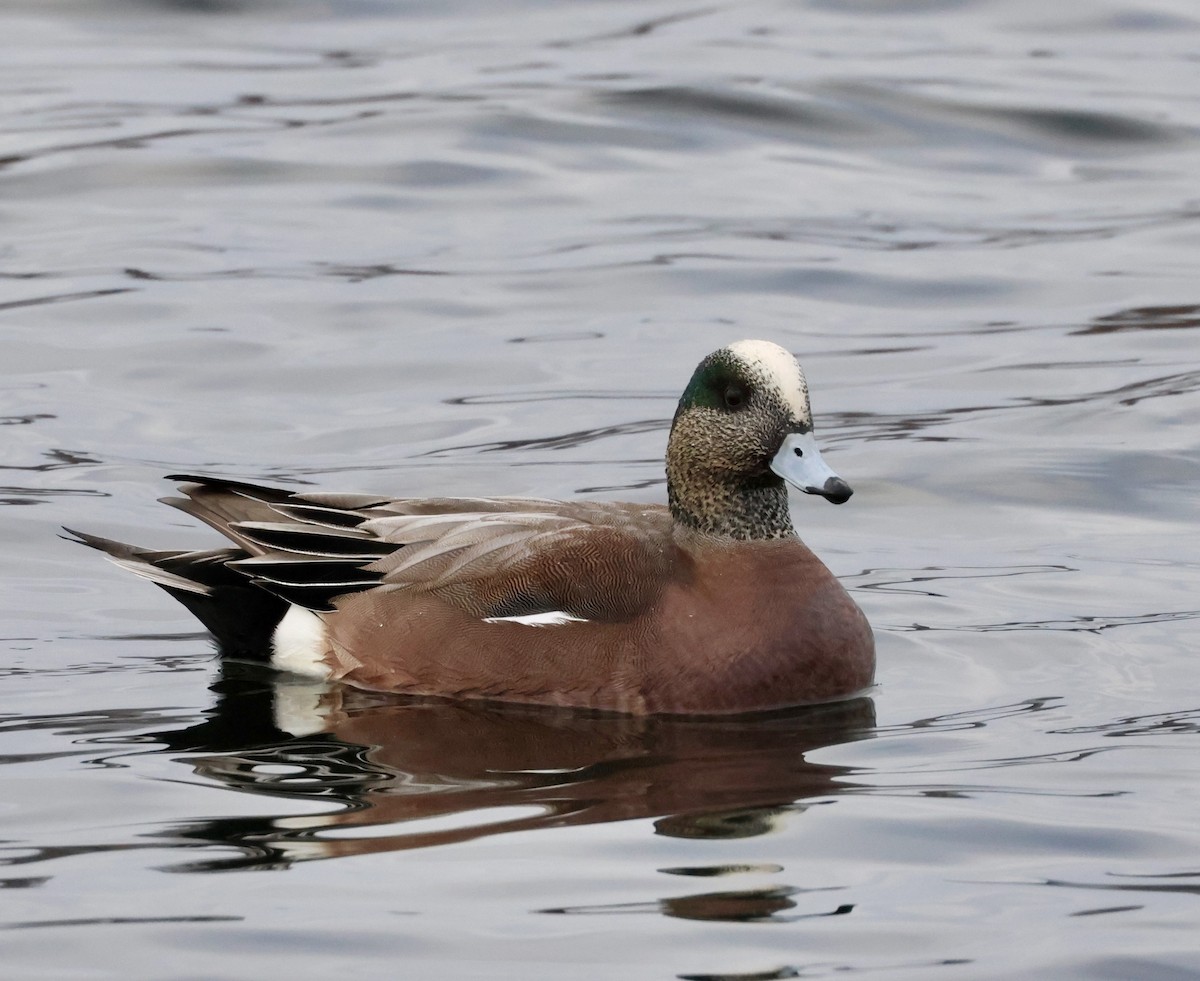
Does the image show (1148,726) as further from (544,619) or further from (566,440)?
(566,440)

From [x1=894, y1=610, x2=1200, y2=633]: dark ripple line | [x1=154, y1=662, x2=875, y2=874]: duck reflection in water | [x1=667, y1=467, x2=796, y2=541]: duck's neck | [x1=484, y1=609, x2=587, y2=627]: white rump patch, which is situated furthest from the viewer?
[x1=894, y1=610, x2=1200, y2=633]: dark ripple line

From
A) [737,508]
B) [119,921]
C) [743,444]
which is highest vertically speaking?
[743,444]

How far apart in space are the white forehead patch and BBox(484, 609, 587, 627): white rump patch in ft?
2.77

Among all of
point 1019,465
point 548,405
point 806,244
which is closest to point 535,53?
point 806,244

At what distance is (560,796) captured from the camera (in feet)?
17.8

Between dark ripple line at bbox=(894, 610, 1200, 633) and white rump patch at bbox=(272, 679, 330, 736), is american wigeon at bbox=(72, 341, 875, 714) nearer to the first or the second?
white rump patch at bbox=(272, 679, 330, 736)

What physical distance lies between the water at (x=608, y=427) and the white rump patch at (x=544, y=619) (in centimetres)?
27

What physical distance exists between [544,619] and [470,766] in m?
0.73

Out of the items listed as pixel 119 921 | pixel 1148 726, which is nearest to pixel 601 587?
pixel 1148 726

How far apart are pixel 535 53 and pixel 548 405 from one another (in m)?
7.48

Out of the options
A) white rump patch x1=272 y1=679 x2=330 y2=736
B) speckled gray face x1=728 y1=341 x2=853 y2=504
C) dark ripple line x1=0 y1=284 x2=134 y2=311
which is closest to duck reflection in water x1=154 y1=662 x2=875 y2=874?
white rump patch x1=272 y1=679 x2=330 y2=736

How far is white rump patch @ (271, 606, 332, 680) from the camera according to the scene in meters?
6.68

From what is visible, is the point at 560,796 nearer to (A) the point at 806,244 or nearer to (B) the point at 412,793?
(B) the point at 412,793

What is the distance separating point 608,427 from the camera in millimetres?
9594
